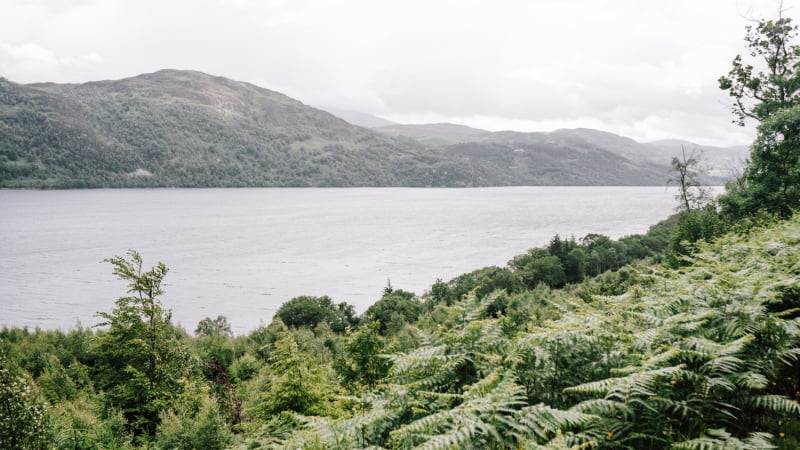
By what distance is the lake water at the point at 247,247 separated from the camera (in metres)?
57.9

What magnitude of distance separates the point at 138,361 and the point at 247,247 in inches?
3277

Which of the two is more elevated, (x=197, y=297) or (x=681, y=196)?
(x=681, y=196)

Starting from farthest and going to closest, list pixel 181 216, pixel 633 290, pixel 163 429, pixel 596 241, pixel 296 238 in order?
pixel 181 216
pixel 296 238
pixel 596 241
pixel 163 429
pixel 633 290

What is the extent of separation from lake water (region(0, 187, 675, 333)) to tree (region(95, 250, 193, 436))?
3469 centimetres

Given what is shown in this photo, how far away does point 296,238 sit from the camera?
10356 centimetres

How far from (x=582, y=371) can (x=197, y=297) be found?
6245 centimetres

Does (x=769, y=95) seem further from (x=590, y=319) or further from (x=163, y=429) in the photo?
(x=163, y=429)

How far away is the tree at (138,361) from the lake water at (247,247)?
34.7 m

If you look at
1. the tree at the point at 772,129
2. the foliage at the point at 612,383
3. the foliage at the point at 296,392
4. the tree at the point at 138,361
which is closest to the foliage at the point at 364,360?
the foliage at the point at 296,392

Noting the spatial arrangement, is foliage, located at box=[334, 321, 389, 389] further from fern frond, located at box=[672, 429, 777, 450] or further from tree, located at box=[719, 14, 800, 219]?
tree, located at box=[719, 14, 800, 219]

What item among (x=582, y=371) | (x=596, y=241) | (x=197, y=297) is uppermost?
(x=582, y=371)

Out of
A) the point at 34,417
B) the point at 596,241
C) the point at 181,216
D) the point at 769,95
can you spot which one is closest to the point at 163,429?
the point at 34,417

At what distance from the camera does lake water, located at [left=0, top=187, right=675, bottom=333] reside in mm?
57850

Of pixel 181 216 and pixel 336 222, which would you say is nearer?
pixel 336 222
